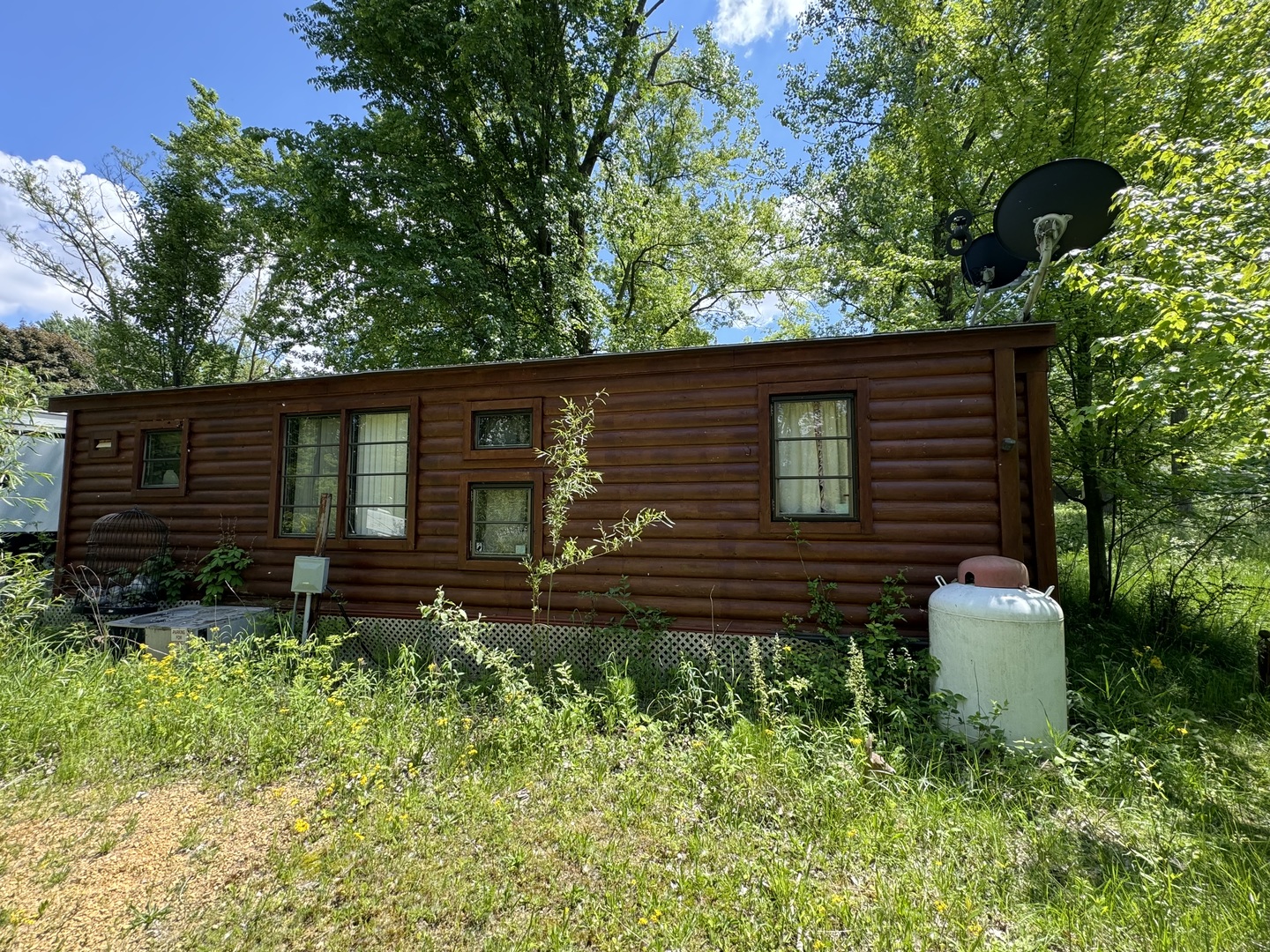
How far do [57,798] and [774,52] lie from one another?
54.9ft

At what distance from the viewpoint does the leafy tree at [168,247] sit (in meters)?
15.5

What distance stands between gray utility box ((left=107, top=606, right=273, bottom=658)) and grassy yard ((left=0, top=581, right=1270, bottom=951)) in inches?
39.3

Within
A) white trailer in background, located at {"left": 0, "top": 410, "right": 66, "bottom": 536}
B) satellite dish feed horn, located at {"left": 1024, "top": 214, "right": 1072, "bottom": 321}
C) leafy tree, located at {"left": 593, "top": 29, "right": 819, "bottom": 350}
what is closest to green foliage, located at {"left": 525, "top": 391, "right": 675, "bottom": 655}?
satellite dish feed horn, located at {"left": 1024, "top": 214, "right": 1072, "bottom": 321}

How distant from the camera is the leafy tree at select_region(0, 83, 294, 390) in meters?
15.5

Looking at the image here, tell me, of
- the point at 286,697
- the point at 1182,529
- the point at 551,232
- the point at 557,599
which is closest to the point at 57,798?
the point at 286,697

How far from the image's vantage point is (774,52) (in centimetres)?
1284

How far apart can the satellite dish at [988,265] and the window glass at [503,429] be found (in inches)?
180

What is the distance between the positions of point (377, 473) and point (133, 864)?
4.25m

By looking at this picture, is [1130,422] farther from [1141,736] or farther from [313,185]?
[313,185]

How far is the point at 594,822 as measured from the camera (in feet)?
9.28

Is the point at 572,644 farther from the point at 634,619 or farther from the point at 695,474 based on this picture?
the point at 695,474

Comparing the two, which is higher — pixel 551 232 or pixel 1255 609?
pixel 551 232

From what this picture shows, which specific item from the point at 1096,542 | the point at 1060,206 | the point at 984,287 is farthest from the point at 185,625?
the point at 1096,542

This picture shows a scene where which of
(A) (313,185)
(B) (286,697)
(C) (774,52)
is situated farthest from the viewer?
(C) (774,52)
